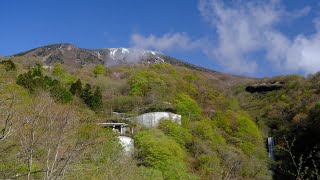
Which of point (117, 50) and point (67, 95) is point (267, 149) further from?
point (117, 50)

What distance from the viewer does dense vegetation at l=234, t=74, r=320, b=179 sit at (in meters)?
29.4

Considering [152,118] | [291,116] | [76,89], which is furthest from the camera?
[291,116]

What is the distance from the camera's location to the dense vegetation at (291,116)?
96.4 ft

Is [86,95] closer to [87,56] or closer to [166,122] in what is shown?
[166,122]

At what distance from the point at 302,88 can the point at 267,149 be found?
1704 cm

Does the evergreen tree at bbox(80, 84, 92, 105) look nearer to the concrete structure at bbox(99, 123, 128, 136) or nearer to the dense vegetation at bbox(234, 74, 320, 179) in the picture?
the concrete structure at bbox(99, 123, 128, 136)

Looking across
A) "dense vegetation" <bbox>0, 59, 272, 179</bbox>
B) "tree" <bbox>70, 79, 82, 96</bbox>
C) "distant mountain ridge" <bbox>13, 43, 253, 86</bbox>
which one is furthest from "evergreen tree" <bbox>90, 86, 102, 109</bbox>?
"distant mountain ridge" <bbox>13, 43, 253, 86</bbox>

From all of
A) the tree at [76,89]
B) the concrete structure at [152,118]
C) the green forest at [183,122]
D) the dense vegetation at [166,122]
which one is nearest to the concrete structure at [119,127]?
the green forest at [183,122]

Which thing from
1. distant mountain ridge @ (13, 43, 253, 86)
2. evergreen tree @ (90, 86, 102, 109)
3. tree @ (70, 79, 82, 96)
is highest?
distant mountain ridge @ (13, 43, 253, 86)

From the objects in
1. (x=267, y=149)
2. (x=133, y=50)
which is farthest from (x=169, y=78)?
(x=133, y=50)

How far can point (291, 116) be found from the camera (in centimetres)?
4138

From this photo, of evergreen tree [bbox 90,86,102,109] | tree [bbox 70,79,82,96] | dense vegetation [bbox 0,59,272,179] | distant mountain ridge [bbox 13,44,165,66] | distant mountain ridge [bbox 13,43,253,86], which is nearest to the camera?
dense vegetation [bbox 0,59,272,179]

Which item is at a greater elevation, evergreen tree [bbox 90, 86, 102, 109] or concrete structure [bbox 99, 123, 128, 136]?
evergreen tree [bbox 90, 86, 102, 109]

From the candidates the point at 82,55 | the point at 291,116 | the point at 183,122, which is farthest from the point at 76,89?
the point at 82,55
